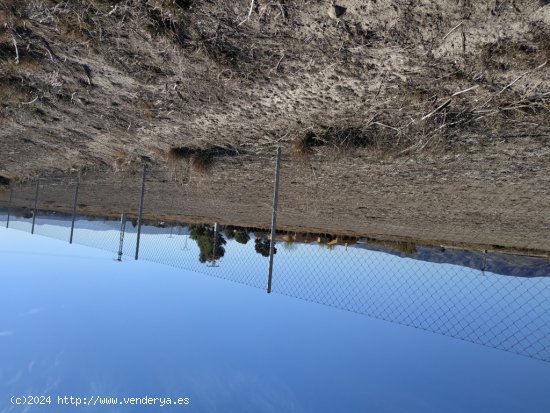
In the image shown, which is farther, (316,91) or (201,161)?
(201,161)

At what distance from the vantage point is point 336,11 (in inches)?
161

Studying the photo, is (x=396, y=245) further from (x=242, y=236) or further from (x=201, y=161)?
(x=201, y=161)

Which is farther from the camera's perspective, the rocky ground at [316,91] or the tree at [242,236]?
the tree at [242,236]

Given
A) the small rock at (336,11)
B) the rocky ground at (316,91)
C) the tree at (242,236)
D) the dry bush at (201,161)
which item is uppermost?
the small rock at (336,11)

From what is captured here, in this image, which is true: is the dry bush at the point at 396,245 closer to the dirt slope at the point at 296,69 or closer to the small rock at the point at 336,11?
the dirt slope at the point at 296,69

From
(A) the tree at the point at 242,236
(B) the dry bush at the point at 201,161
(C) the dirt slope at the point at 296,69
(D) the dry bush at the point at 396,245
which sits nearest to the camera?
(C) the dirt slope at the point at 296,69

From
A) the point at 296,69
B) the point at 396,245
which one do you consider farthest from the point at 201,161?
the point at 396,245

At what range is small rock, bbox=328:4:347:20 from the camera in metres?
4.07

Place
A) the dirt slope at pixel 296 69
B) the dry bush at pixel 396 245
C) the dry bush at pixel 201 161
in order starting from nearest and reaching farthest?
the dirt slope at pixel 296 69 → the dry bush at pixel 201 161 → the dry bush at pixel 396 245

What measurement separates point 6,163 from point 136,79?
7915 mm

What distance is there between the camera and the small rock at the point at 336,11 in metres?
4.07

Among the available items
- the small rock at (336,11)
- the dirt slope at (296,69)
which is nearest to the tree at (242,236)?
the dirt slope at (296,69)

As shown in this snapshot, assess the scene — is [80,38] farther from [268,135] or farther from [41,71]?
[268,135]

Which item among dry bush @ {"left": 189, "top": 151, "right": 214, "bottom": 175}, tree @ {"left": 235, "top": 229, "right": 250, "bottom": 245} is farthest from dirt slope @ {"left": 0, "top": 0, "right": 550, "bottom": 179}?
tree @ {"left": 235, "top": 229, "right": 250, "bottom": 245}
